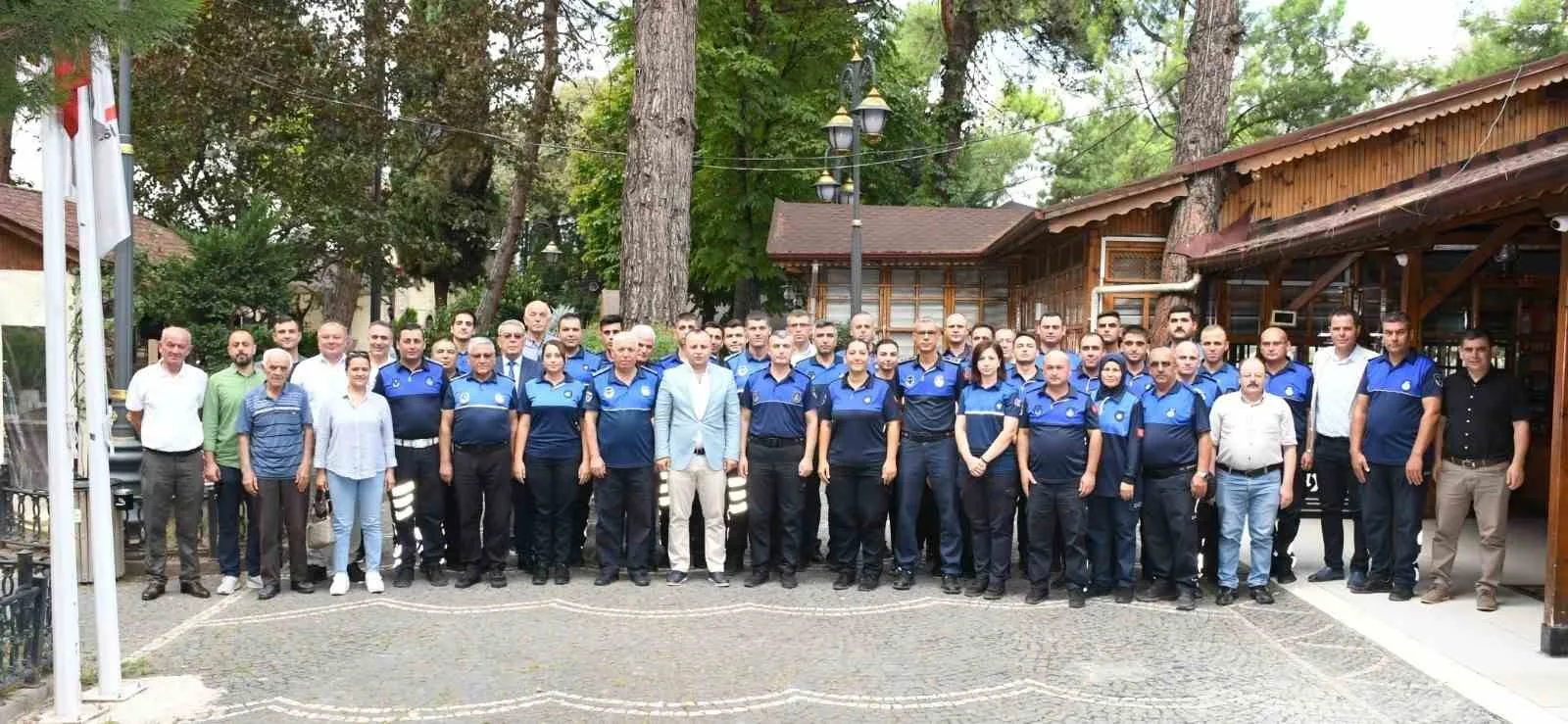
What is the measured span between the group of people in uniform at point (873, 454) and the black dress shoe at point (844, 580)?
0.09 feet

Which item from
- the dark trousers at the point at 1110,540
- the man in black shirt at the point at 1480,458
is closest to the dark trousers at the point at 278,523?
the dark trousers at the point at 1110,540

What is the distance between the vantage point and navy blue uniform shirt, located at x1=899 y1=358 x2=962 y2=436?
26.9 feet

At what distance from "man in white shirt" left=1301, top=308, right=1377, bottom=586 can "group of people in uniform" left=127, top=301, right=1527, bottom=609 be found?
0.07ft

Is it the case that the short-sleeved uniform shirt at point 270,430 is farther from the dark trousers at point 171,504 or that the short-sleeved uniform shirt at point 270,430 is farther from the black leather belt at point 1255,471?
the black leather belt at point 1255,471

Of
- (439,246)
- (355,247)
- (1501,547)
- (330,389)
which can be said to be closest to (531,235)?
(439,246)

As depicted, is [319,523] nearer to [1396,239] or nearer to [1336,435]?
[1336,435]

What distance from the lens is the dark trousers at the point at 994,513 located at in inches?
315

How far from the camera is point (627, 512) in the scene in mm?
8500

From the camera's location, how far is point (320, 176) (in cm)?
2366

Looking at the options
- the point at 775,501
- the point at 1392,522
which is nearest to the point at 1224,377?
the point at 1392,522

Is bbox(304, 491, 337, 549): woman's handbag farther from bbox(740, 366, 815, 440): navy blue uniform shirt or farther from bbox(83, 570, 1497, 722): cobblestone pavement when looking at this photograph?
bbox(740, 366, 815, 440): navy blue uniform shirt

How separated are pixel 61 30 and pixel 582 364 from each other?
15.9 ft

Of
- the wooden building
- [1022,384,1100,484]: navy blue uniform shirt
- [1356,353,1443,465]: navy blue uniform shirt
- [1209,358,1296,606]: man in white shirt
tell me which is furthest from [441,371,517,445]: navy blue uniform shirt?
the wooden building

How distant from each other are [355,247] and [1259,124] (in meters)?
24.0
